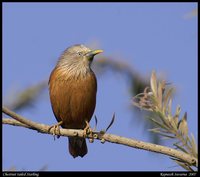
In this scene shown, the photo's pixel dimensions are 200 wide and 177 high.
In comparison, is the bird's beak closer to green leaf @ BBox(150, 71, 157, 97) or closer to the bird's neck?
the bird's neck

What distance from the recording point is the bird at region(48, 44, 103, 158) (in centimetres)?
615

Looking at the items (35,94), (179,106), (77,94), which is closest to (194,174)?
(179,106)

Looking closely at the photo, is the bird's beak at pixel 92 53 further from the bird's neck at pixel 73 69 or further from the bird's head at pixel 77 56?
the bird's neck at pixel 73 69

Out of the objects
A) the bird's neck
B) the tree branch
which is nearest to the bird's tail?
the bird's neck

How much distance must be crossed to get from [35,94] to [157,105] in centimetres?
248

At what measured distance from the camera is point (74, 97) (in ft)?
20.2

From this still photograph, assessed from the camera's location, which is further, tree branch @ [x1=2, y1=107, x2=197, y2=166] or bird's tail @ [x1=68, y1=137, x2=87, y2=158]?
bird's tail @ [x1=68, y1=137, x2=87, y2=158]

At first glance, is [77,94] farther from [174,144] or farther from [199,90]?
[174,144]

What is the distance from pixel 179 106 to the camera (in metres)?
2.02

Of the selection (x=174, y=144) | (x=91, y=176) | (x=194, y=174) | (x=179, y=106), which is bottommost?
(x=91, y=176)

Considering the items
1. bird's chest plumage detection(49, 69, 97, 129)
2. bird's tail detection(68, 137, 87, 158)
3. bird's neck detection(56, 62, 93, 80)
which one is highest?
bird's neck detection(56, 62, 93, 80)

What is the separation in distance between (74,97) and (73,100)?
5 cm

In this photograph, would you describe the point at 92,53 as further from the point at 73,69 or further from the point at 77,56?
the point at 77,56

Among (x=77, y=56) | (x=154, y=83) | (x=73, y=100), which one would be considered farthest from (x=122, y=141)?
(x=77, y=56)
